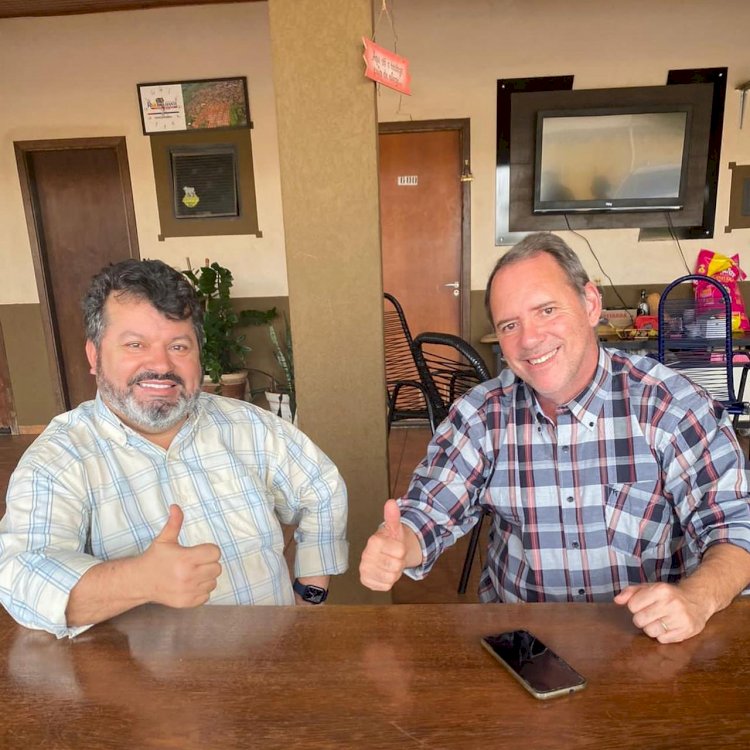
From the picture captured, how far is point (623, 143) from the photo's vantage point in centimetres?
418

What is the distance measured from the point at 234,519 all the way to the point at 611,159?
12.9 ft

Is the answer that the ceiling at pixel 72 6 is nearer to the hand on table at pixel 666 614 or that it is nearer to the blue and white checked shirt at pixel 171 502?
the blue and white checked shirt at pixel 171 502

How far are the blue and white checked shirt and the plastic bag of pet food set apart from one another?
10.5ft

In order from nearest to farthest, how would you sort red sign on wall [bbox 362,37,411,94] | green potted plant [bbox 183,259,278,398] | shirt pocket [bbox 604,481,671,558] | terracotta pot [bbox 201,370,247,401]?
shirt pocket [bbox 604,481,671,558] < red sign on wall [bbox 362,37,411,94] < green potted plant [bbox 183,259,278,398] < terracotta pot [bbox 201,370,247,401]

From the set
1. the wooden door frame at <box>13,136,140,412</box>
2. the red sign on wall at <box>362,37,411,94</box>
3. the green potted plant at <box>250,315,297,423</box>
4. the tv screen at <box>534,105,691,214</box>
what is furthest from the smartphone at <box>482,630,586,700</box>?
the wooden door frame at <box>13,136,140,412</box>

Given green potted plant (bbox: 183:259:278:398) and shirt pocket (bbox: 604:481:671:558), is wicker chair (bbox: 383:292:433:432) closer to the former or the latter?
shirt pocket (bbox: 604:481:671:558)

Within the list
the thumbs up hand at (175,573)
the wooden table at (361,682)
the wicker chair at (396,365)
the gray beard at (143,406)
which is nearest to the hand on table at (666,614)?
the wooden table at (361,682)

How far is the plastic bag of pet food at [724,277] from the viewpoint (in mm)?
3721

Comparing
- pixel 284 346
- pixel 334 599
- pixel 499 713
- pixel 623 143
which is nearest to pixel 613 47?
Answer: pixel 623 143

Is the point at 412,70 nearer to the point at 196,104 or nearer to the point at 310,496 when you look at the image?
the point at 196,104

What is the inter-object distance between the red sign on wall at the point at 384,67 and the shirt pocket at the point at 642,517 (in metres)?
1.22

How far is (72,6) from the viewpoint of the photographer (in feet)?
13.5

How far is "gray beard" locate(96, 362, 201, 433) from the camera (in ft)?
4.11

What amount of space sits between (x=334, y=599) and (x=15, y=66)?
178 inches
